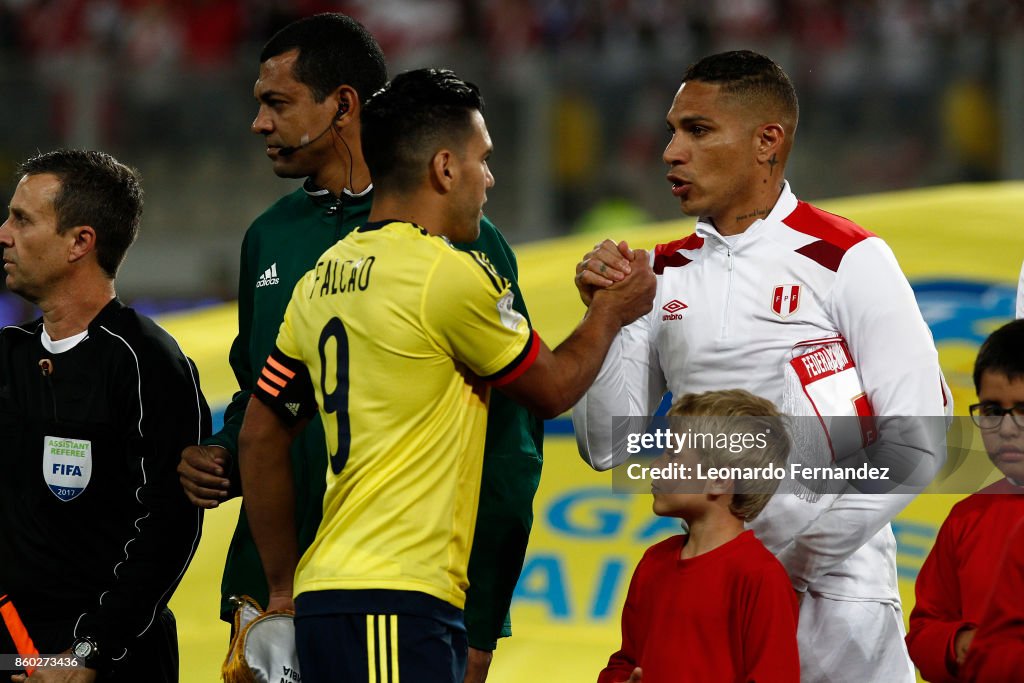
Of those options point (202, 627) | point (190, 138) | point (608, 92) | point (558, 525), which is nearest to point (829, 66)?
point (608, 92)

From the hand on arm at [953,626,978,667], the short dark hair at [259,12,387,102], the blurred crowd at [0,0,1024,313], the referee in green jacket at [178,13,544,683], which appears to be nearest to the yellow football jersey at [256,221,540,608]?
the referee in green jacket at [178,13,544,683]

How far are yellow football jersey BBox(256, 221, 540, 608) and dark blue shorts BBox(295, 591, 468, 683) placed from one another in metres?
0.02

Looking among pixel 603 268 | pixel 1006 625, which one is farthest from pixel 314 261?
pixel 1006 625

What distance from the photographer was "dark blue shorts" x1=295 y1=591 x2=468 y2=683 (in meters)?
2.15

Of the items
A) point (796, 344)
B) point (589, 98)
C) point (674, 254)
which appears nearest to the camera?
point (796, 344)

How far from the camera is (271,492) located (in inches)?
97.4

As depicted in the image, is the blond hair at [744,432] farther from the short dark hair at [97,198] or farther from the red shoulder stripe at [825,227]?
the short dark hair at [97,198]

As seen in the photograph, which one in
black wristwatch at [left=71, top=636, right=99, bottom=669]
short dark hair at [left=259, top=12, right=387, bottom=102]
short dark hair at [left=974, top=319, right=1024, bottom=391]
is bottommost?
black wristwatch at [left=71, top=636, right=99, bottom=669]

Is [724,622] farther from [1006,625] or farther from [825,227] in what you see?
[825,227]

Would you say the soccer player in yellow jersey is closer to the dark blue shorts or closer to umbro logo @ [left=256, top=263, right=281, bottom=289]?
the dark blue shorts

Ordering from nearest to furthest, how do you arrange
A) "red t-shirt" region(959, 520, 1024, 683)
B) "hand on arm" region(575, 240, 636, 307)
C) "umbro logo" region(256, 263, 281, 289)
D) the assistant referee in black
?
"red t-shirt" region(959, 520, 1024, 683) → "hand on arm" region(575, 240, 636, 307) → the assistant referee in black → "umbro logo" region(256, 263, 281, 289)

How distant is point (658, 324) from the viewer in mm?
2670

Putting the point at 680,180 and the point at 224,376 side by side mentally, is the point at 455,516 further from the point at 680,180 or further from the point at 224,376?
the point at 224,376

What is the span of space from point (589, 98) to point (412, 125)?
211 inches
